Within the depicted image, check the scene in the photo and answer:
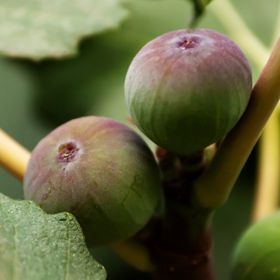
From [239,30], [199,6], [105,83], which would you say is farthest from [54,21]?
[199,6]

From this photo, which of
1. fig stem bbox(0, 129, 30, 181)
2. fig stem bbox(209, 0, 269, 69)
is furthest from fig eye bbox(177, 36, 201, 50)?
fig stem bbox(209, 0, 269, 69)

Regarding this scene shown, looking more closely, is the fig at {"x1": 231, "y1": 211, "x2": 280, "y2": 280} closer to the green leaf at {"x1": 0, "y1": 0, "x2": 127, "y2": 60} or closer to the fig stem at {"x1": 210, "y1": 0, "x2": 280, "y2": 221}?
the fig stem at {"x1": 210, "y1": 0, "x2": 280, "y2": 221}

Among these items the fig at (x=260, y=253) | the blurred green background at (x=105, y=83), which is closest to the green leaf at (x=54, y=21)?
the blurred green background at (x=105, y=83)

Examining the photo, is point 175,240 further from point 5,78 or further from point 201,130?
point 5,78

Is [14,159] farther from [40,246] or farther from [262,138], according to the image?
[262,138]

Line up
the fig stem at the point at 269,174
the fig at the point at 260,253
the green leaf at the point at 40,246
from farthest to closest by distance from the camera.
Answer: the fig stem at the point at 269,174
the fig at the point at 260,253
the green leaf at the point at 40,246

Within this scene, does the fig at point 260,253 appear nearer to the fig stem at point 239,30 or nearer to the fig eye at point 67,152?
the fig eye at point 67,152
